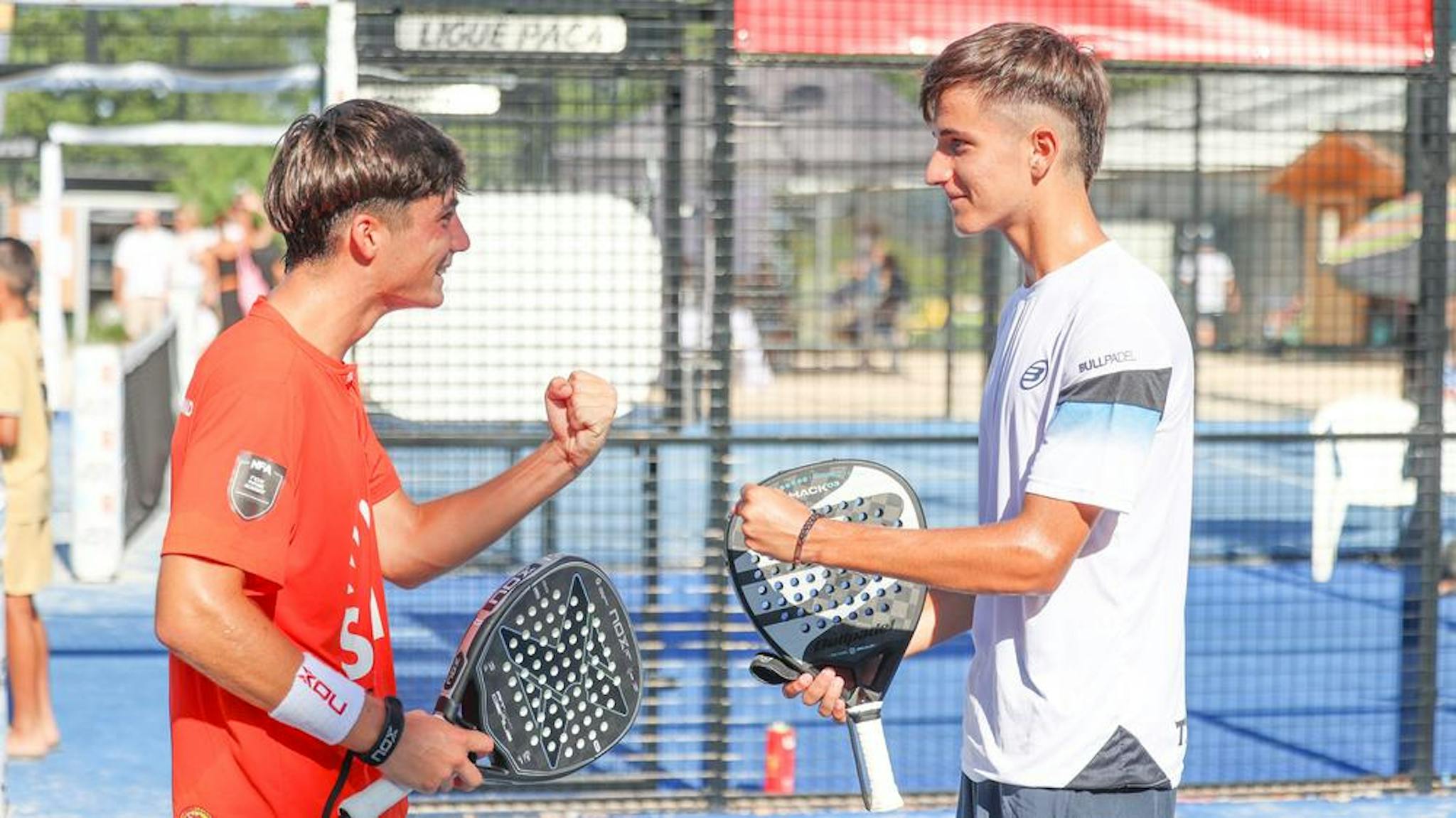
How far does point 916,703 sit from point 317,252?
18.9 feet

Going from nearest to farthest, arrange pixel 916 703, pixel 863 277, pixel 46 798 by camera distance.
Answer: pixel 46 798 < pixel 916 703 < pixel 863 277

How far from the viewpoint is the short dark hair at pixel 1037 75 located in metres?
2.80

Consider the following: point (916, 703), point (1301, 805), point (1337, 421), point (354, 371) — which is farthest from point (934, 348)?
point (354, 371)

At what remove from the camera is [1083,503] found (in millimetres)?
2607

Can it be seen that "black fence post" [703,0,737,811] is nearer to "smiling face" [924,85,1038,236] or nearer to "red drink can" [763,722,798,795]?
"red drink can" [763,722,798,795]

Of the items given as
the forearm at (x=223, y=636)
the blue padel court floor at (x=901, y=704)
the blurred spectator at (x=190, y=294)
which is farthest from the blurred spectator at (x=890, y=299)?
the forearm at (x=223, y=636)

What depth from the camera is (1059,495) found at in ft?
8.57

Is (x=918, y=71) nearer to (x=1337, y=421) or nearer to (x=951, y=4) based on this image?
(x=951, y=4)

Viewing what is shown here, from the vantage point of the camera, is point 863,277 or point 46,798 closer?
point 46,798

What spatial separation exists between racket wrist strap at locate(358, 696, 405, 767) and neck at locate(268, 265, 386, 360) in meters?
0.59

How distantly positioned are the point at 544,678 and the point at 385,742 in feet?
0.99

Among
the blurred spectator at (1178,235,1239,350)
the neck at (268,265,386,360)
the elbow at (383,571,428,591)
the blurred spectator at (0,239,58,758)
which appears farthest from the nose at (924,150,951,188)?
the blurred spectator at (1178,235,1239,350)

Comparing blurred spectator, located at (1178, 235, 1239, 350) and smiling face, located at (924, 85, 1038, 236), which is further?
blurred spectator, located at (1178, 235, 1239, 350)

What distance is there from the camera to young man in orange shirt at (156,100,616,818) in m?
2.48
